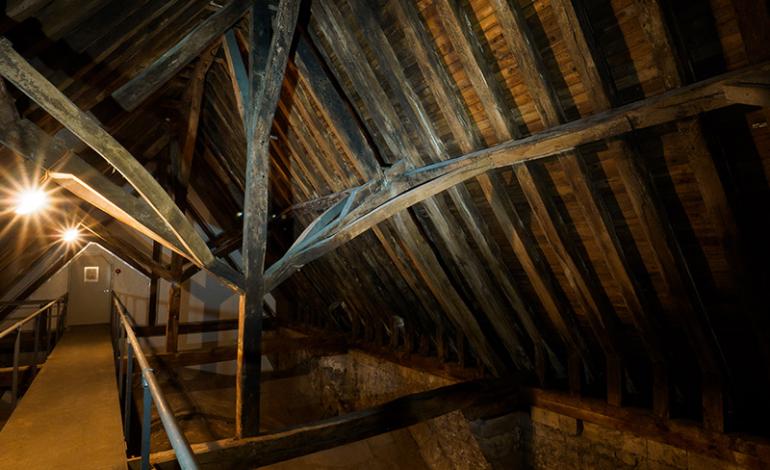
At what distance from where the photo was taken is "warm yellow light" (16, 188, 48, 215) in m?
3.99

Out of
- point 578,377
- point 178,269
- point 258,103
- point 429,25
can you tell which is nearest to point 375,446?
point 578,377

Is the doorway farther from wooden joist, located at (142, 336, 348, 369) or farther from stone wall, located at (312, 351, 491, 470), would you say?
stone wall, located at (312, 351, 491, 470)

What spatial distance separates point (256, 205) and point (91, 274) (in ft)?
32.2

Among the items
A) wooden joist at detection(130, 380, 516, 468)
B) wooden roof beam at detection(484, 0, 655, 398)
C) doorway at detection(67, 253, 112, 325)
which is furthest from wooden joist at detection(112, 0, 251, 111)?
doorway at detection(67, 253, 112, 325)

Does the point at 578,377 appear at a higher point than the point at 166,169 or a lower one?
lower

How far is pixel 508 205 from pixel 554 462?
3.07 metres

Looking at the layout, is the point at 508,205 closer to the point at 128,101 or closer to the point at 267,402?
the point at 128,101

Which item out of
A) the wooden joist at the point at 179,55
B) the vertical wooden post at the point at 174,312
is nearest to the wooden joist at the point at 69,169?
the wooden joist at the point at 179,55

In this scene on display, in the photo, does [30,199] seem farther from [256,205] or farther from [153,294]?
[153,294]

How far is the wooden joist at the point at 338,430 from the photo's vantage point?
2.98m

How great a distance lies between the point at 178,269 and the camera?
7.33m

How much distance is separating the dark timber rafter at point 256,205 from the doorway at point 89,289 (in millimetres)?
9157

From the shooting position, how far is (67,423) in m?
3.19

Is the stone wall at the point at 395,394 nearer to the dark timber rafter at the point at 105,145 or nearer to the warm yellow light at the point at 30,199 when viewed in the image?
the dark timber rafter at the point at 105,145
